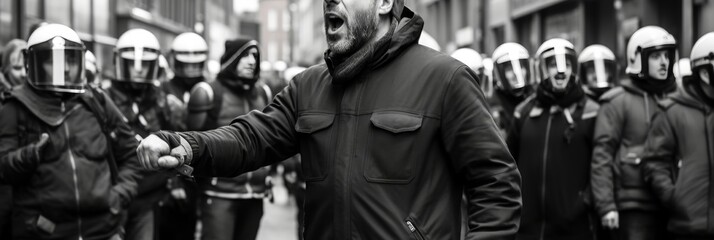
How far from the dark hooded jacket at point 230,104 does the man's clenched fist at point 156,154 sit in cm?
457

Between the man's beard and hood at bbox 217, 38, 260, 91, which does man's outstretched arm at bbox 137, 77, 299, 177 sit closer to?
the man's beard

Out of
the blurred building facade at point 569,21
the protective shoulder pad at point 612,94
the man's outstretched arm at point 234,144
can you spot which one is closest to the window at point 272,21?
the blurred building facade at point 569,21

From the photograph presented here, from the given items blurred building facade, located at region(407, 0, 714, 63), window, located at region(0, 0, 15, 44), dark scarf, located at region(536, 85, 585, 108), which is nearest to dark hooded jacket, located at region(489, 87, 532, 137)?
dark scarf, located at region(536, 85, 585, 108)

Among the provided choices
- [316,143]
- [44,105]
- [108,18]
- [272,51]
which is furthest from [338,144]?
[272,51]

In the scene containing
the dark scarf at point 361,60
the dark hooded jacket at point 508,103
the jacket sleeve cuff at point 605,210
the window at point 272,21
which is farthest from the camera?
the window at point 272,21

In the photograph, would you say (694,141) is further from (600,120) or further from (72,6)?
(72,6)

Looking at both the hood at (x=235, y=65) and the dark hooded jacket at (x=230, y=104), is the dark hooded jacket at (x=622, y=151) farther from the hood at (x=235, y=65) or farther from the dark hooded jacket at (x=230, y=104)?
the hood at (x=235, y=65)

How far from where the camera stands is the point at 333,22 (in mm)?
3986

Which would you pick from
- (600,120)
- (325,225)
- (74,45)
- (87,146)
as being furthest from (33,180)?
(600,120)

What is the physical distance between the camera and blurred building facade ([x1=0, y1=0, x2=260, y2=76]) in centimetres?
1736

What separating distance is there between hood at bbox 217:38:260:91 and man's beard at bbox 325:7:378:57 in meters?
4.66

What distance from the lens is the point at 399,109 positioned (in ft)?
12.6

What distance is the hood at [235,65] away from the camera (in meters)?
8.59

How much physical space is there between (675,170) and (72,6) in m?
17.6
